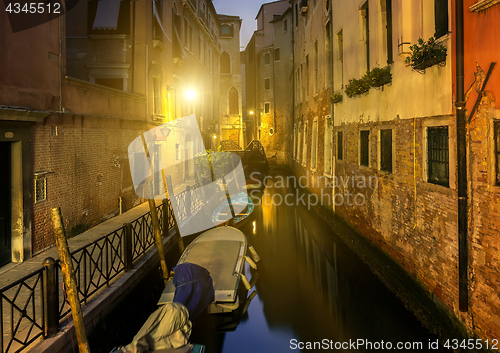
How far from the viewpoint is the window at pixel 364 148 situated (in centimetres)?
876

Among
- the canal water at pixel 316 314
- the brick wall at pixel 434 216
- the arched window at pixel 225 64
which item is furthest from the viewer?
the arched window at pixel 225 64

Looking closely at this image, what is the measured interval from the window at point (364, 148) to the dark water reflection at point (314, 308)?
7.75 ft

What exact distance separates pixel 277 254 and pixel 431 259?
194 inches

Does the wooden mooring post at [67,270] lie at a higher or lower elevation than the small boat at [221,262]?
higher

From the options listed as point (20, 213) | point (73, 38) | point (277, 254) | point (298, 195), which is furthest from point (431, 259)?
point (298, 195)

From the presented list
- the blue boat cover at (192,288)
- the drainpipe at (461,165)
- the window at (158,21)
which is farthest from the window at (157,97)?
the drainpipe at (461,165)

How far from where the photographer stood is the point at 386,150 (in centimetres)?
767

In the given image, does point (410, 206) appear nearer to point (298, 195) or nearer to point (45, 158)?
point (45, 158)

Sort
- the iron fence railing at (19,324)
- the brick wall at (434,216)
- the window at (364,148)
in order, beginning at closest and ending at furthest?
the iron fence railing at (19,324) → the brick wall at (434,216) → the window at (364,148)

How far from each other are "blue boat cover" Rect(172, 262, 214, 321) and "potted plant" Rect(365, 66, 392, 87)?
5.05 m

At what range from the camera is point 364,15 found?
909 centimetres

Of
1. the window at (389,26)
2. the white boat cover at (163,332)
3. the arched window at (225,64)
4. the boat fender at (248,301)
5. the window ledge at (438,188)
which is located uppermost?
the arched window at (225,64)

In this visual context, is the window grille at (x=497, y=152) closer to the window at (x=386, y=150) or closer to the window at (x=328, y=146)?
the window at (x=386, y=150)

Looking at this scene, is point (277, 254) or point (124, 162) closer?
point (277, 254)
